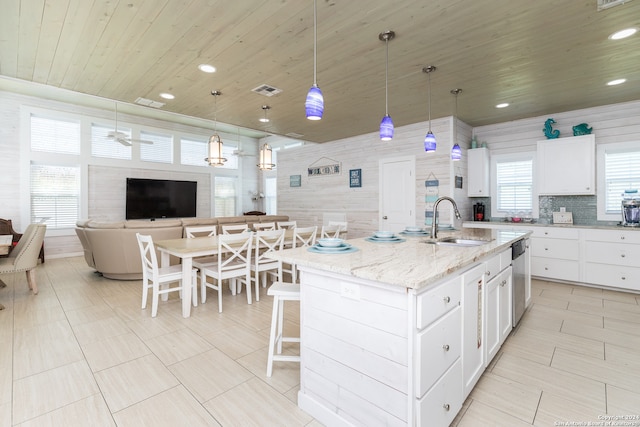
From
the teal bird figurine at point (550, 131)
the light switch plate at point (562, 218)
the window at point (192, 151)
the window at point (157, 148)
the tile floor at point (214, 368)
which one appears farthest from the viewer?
the window at point (192, 151)

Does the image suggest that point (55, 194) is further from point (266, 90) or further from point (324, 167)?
point (324, 167)

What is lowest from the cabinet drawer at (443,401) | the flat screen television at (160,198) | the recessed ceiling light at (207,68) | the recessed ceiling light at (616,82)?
the cabinet drawer at (443,401)

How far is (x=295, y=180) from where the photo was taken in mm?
8234

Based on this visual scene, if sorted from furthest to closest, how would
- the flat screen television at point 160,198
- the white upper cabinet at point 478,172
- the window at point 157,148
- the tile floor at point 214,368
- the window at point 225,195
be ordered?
the window at point 225,195 → the window at point 157,148 → the flat screen television at point 160,198 → the white upper cabinet at point 478,172 → the tile floor at point 214,368

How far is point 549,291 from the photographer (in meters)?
4.25

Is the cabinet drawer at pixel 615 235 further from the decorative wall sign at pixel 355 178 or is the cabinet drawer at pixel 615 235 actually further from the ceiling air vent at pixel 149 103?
the ceiling air vent at pixel 149 103

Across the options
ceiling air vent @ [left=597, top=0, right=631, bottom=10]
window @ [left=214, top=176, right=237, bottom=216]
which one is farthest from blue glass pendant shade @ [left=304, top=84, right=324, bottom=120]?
window @ [left=214, top=176, right=237, bottom=216]

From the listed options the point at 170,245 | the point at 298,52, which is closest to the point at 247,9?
the point at 298,52

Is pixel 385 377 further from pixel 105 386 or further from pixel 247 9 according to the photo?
pixel 247 9

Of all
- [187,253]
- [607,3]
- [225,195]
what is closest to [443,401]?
[187,253]

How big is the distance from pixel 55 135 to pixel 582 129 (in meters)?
10.2

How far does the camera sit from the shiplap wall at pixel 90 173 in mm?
6145

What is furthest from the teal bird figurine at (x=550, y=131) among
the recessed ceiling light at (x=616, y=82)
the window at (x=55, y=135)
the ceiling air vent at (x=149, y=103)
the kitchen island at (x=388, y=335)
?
the window at (x=55, y=135)

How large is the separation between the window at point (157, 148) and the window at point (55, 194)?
4.96 ft
